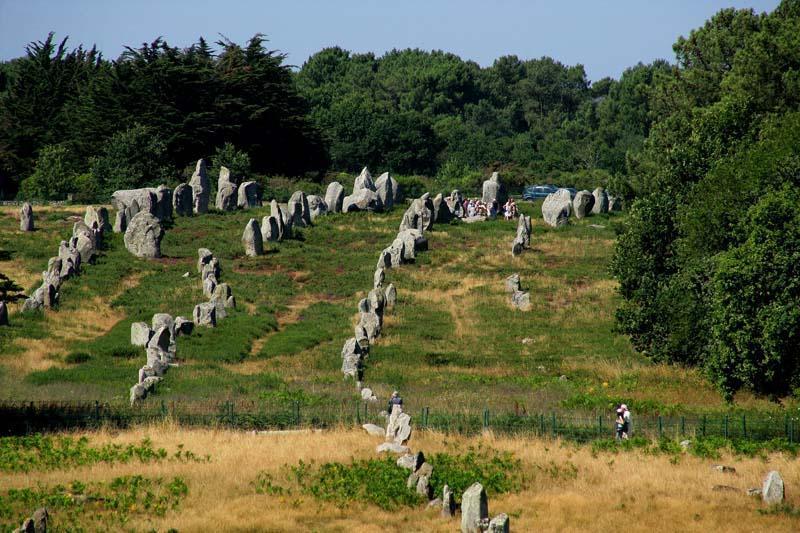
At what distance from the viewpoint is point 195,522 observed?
1178 inches

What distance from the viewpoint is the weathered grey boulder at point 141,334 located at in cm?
5438

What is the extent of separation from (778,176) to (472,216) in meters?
47.9

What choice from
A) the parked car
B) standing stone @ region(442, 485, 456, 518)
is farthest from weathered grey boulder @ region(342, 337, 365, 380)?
the parked car

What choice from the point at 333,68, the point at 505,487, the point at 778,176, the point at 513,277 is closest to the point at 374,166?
the point at 333,68

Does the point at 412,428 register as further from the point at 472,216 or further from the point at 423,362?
the point at 472,216

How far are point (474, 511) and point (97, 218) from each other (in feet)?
180

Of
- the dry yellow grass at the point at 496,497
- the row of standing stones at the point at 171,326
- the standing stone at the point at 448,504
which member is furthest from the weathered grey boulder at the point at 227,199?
A: the standing stone at the point at 448,504

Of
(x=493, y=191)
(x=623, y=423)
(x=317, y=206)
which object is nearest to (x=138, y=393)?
(x=623, y=423)

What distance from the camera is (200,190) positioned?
90.9 meters

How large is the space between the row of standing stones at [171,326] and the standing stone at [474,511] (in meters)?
17.9

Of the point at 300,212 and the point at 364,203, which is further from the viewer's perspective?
the point at 364,203

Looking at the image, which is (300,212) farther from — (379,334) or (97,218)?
(379,334)

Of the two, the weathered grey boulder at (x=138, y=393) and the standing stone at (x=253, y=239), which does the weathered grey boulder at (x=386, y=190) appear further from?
the weathered grey boulder at (x=138, y=393)

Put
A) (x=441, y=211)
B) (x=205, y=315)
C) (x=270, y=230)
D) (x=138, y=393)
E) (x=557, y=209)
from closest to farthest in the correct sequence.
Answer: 1. (x=138, y=393)
2. (x=205, y=315)
3. (x=270, y=230)
4. (x=557, y=209)
5. (x=441, y=211)
